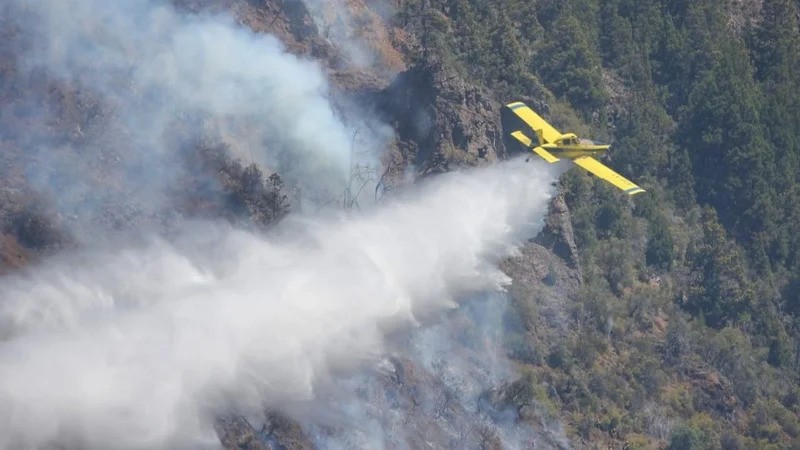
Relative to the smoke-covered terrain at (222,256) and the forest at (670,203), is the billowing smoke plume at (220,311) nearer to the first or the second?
the smoke-covered terrain at (222,256)

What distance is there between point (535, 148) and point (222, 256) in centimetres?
1790

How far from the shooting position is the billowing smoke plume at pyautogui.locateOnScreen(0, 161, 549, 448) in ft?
220

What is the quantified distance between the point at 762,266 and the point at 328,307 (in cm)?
4070

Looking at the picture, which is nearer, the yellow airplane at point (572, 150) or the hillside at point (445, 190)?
the hillside at point (445, 190)

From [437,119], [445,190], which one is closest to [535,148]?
[445,190]

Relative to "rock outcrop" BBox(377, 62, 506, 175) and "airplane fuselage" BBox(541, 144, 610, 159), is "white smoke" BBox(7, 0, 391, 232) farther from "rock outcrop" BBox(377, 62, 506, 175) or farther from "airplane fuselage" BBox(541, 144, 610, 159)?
"airplane fuselage" BBox(541, 144, 610, 159)

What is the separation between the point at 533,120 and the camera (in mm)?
93438

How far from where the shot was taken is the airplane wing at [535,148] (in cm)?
8750

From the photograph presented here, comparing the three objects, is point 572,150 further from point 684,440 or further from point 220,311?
point 220,311

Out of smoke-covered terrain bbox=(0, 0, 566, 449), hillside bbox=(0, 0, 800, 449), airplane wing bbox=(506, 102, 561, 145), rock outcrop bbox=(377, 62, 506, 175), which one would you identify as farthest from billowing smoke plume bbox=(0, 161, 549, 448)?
airplane wing bbox=(506, 102, 561, 145)

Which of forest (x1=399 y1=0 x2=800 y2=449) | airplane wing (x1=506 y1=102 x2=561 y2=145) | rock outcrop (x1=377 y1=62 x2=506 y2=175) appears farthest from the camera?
forest (x1=399 y1=0 x2=800 y2=449)

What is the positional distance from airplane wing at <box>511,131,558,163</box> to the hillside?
3.96 metres

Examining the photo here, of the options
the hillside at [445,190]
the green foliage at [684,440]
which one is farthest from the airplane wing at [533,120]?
the green foliage at [684,440]

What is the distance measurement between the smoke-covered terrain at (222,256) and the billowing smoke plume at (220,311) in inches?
3.9
